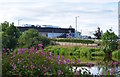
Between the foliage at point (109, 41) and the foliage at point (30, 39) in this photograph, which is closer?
the foliage at point (30, 39)

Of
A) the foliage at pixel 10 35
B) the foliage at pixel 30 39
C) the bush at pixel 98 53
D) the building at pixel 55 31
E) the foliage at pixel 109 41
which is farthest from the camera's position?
the building at pixel 55 31

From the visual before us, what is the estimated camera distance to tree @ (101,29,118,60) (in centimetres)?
2188

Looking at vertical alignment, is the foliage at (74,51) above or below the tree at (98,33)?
below

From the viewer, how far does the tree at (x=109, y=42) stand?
2188 cm

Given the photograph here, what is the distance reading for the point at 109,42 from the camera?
72.6 ft

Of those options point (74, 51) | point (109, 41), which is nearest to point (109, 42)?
point (109, 41)

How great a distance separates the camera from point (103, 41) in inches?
888

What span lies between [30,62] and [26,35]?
14854 mm

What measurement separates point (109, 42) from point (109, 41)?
9cm

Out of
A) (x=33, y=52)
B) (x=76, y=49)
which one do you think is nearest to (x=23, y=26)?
(x=76, y=49)

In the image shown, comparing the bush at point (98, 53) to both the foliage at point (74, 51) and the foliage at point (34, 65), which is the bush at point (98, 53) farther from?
the foliage at point (34, 65)

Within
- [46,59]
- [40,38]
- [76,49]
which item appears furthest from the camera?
[76,49]

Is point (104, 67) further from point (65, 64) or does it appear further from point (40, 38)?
point (40, 38)

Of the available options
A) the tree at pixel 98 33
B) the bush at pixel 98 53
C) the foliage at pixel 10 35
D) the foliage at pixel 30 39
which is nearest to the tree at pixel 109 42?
the bush at pixel 98 53
